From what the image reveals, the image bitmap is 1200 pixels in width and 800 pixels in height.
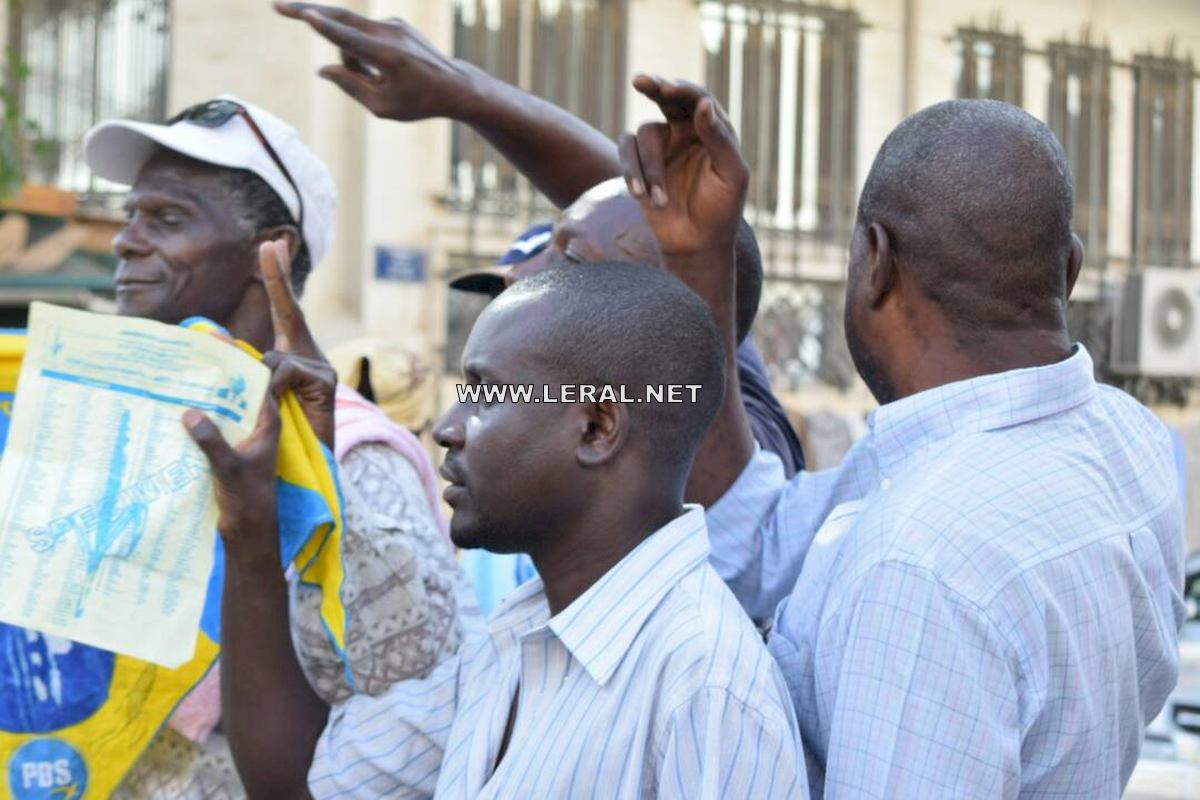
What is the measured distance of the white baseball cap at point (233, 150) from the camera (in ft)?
8.34

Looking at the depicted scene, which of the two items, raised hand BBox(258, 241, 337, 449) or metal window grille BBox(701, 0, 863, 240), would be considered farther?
metal window grille BBox(701, 0, 863, 240)

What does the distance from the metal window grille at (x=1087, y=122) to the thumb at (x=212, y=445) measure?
1012 cm

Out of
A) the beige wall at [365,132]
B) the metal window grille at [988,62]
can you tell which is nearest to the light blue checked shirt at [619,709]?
the beige wall at [365,132]

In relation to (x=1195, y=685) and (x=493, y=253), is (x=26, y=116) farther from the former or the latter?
(x=1195, y=685)

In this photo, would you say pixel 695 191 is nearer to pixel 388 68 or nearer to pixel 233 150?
pixel 388 68

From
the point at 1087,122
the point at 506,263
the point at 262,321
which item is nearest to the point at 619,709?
the point at 262,321

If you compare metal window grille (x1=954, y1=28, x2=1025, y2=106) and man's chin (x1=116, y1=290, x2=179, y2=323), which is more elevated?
metal window grille (x1=954, y1=28, x2=1025, y2=106)

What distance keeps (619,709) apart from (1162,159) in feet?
36.3

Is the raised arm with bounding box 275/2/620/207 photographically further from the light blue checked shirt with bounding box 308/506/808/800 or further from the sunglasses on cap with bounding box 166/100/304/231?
the light blue checked shirt with bounding box 308/506/808/800

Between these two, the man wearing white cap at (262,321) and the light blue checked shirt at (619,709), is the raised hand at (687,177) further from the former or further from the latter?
the man wearing white cap at (262,321)

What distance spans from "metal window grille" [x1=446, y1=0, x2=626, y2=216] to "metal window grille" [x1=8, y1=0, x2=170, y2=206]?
1.87m

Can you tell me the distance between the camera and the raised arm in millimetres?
2396

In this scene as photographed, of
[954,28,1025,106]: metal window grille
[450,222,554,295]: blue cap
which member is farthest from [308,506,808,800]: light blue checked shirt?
[954,28,1025,106]: metal window grille

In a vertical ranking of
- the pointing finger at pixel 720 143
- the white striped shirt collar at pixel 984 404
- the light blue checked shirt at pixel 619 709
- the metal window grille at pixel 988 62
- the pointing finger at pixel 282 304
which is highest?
the metal window grille at pixel 988 62
